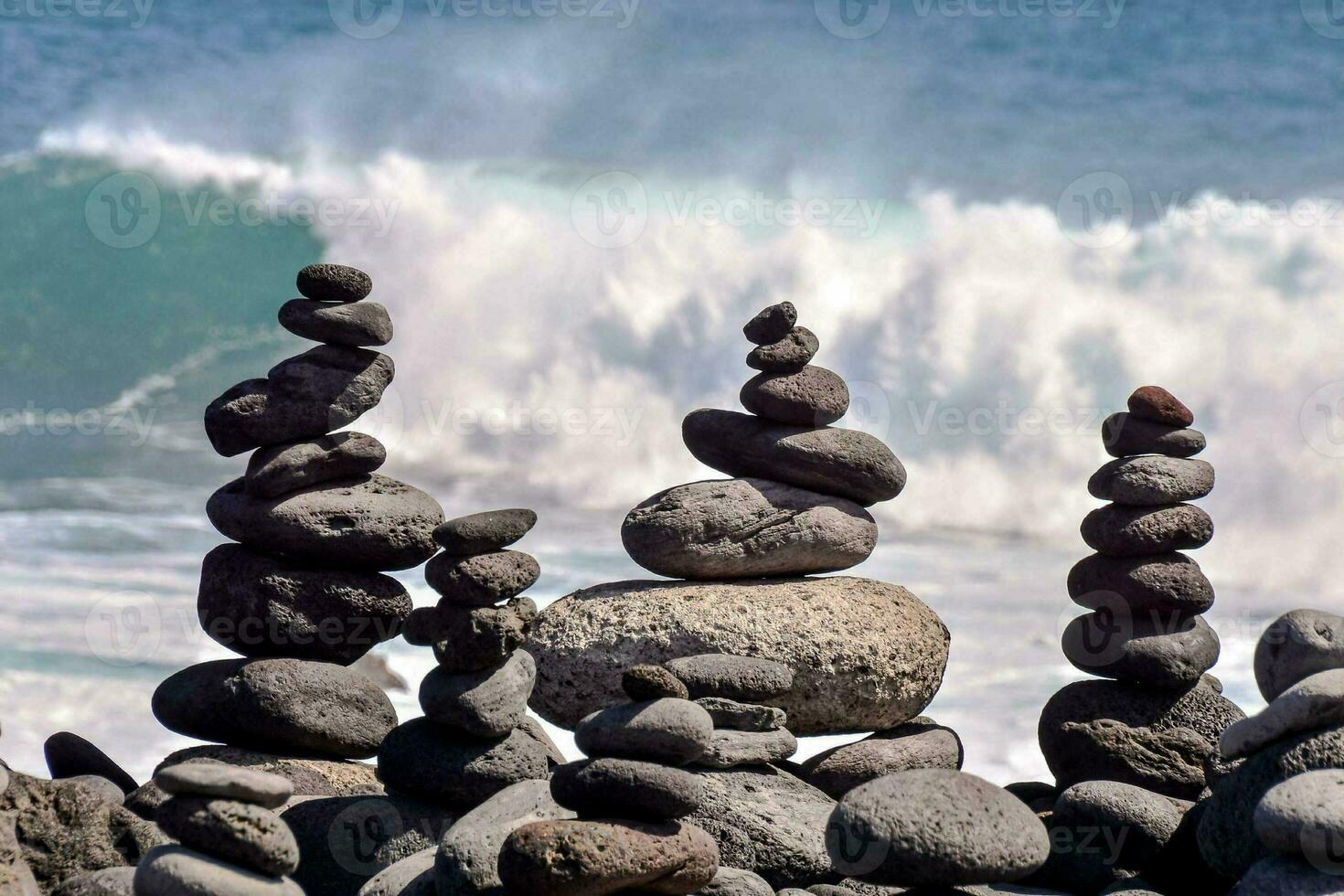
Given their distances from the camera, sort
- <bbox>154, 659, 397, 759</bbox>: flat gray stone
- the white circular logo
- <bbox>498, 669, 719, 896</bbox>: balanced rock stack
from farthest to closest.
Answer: the white circular logo → <bbox>154, 659, 397, 759</bbox>: flat gray stone → <bbox>498, 669, 719, 896</bbox>: balanced rock stack

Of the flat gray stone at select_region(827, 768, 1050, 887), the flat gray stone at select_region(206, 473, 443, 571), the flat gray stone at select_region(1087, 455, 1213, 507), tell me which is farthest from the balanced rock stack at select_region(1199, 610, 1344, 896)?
the flat gray stone at select_region(206, 473, 443, 571)

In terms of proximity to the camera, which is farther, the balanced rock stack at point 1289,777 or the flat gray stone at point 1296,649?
the flat gray stone at point 1296,649

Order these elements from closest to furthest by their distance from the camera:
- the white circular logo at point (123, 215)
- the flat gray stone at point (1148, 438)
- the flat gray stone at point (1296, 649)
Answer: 1. the flat gray stone at point (1296, 649)
2. the flat gray stone at point (1148, 438)
3. the white circular logo at point (123, 215)

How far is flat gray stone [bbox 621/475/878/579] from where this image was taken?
8.11 meters

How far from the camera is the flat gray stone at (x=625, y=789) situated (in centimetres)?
564

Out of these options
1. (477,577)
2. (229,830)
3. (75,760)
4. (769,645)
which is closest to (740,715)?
(769,645)

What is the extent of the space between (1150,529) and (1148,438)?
54 centimetres

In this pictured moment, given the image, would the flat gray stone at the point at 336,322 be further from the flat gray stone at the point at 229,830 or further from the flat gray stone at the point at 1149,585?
the flat gray stone at the point at 1149,585

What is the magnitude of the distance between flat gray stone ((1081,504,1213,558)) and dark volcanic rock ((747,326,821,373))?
1.98m

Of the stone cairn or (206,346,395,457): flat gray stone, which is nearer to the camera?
the stone cairn

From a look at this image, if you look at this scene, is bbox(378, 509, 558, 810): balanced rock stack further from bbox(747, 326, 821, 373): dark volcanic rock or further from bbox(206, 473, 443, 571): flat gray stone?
bbox(747, 326, 821, 373): dark volcanic rock

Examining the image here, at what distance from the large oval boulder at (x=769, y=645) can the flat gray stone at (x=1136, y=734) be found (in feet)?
Answer: 2.66

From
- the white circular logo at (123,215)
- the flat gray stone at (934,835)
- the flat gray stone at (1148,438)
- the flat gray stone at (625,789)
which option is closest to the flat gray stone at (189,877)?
the flat gray stone at (625,789)

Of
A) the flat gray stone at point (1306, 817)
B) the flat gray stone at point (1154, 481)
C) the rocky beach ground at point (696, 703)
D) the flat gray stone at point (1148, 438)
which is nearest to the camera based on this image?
the flat gray stone at point (1306, 817)
